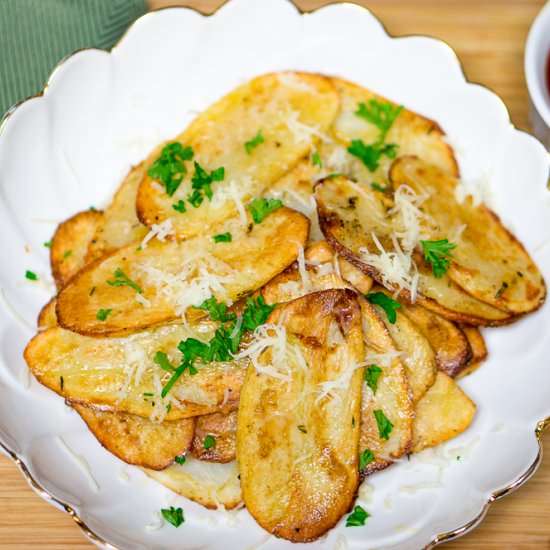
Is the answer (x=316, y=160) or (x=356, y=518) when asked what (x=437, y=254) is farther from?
(x=356, y=518)

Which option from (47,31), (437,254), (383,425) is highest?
(47,31)

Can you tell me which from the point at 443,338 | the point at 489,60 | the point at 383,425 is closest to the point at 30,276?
the point at 383,425

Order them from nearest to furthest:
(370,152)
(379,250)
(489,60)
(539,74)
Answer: (379,250) → (370,152) → (539,74) → (489,60)

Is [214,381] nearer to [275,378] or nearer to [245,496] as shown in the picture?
[275,378]

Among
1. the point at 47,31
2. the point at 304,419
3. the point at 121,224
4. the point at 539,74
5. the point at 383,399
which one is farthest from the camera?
the point at 47,31

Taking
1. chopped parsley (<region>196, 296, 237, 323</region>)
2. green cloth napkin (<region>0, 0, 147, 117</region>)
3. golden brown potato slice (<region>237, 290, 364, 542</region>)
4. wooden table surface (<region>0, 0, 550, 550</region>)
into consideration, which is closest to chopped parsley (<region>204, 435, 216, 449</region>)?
golden brown potato slice (<region>237, 290, 364, 542</region>)

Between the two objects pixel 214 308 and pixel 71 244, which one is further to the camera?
pixel 71 244

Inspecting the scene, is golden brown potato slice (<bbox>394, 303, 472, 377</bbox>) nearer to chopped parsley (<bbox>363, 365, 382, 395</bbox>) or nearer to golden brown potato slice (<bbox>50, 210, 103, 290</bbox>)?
chopped parsley (<bbox>363, 365, 382, 395</bbox>)
